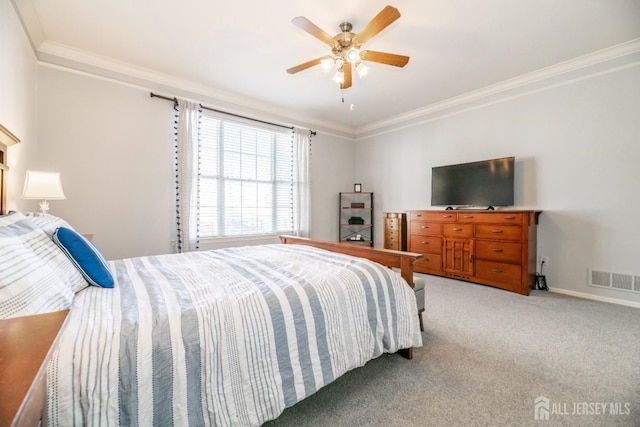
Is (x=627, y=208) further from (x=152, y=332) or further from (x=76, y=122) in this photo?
(x=76, y=122)

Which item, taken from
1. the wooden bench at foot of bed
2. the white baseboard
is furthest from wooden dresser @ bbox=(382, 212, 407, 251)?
the wooden bench at foot of bed

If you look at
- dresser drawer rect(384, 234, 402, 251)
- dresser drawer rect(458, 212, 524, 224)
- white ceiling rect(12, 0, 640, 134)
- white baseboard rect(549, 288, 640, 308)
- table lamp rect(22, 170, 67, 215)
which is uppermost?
white ceiling rect(12, 0, 640, 134)

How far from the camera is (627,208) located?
110 inches

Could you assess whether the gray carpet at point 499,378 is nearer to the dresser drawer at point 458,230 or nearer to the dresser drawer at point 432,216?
the dresser drawer at point 458,230

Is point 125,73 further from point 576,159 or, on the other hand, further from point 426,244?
point 576,159

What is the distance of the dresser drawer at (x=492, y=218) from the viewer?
3.14 meters

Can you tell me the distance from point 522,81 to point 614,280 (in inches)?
103

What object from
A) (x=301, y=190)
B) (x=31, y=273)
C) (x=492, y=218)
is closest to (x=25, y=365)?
(x=31, y=273)

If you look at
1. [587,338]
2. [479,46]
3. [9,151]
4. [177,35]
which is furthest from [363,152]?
[9,151]

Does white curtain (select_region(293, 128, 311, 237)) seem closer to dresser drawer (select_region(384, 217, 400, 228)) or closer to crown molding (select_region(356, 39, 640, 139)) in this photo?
dresser drawer (select_region(384, 217, 400, 228))

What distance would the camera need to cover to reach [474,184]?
3.79m

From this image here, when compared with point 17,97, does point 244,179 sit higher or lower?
lower

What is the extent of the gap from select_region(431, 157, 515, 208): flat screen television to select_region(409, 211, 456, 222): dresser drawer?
0.36m

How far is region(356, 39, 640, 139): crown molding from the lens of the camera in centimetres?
279
